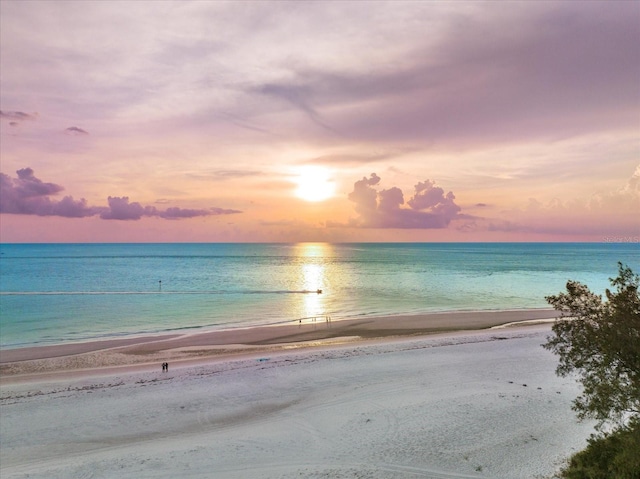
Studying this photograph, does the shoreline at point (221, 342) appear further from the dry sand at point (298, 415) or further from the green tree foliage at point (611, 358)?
the green tree foliage at point (611, 358)

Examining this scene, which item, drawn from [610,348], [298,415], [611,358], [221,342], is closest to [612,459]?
[611,358]

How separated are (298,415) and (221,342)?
23357 millimetres

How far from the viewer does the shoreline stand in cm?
3625

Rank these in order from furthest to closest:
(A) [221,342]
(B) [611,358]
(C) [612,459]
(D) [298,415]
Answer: (A) [221,342] → (D) [298,415] → (C) [612,459] → (B) [611,358]

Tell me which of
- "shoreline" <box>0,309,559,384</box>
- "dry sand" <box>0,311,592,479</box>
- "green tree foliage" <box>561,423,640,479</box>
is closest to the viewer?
"green tree foliage" <box>561,423,640,479</box>

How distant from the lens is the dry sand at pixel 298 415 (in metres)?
18.3

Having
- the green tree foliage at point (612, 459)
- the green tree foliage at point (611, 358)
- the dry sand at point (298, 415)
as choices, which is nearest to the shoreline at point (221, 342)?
the dry sand at point (298, 415)

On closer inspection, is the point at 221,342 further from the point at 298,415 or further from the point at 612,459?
the point at 612,459

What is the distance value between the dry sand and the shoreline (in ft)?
1.51

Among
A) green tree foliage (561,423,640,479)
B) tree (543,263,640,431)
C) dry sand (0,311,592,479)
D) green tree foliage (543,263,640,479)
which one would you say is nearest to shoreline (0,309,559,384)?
dry sand (0,311,592,479)

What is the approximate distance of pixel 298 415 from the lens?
23406mm

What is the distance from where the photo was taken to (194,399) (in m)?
26.2

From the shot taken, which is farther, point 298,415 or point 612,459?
point 298,415

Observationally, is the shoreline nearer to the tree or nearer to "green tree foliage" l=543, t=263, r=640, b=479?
"green tree foliage" l=543, t=263, r=640, b=479
